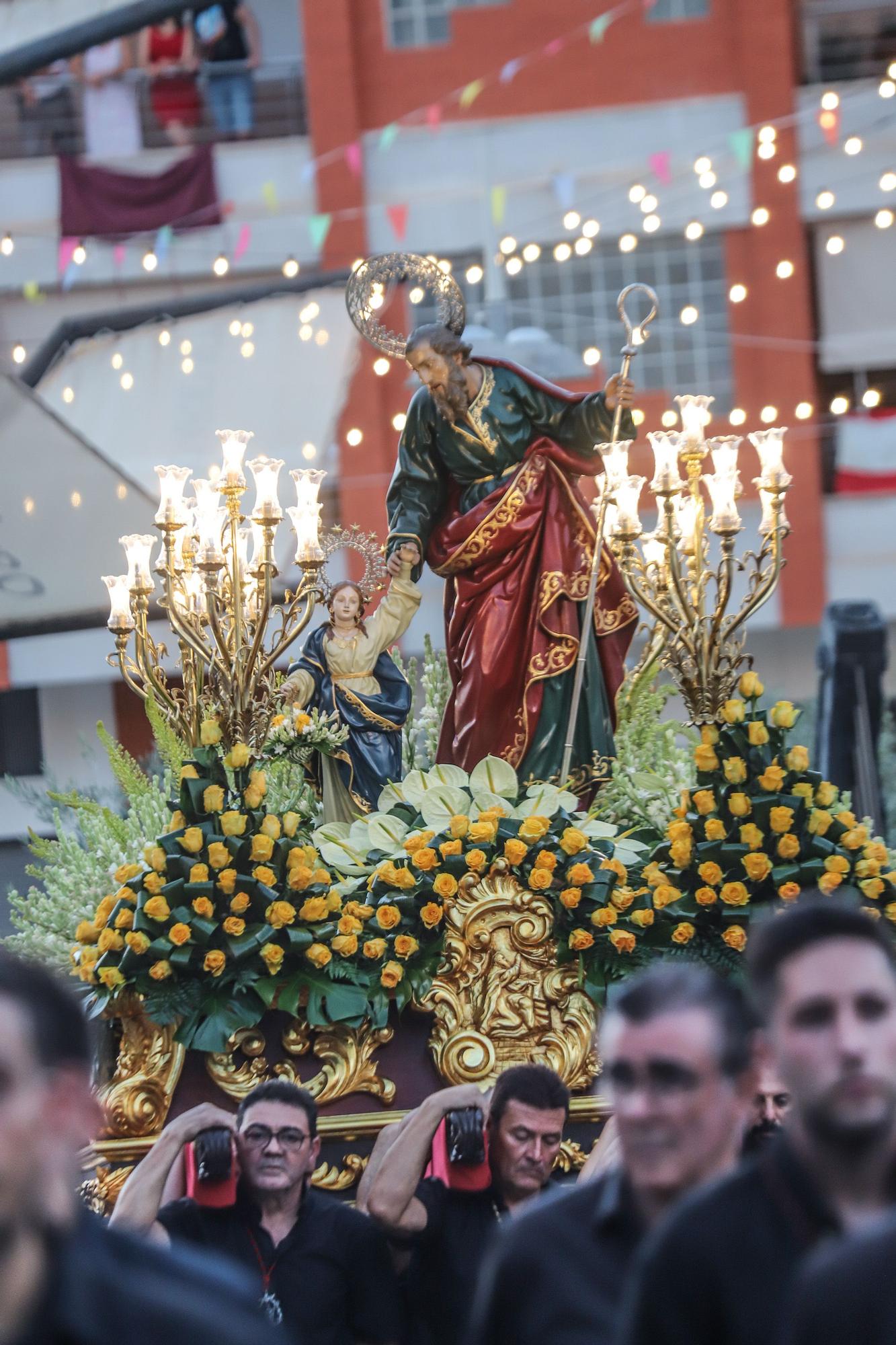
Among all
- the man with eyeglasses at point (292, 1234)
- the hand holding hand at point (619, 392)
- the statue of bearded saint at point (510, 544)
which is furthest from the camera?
the statue of bearded saint at point (510, 544)

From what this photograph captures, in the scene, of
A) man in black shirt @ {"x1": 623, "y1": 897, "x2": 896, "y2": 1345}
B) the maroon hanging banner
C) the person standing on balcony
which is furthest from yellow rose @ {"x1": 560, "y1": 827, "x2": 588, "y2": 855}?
the person standing on balcony

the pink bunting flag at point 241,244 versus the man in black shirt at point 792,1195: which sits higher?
the pink bunting flag at point 241,244

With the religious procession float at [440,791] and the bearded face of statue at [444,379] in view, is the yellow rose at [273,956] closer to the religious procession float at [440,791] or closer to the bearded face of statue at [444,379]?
the religious procession float at [440,791]

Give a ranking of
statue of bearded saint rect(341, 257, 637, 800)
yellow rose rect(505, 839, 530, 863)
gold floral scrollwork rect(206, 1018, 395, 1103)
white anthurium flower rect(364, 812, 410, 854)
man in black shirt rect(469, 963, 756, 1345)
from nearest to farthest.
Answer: man in black shirt rect(469, 963, 756, 1345)
gold floral scrollwork rect(206, 1018, 395, 1103)
yellow rose rect(505, 839, 530, 863)
white anthurium flower rect(364, 812, 410, 854)
statue of bearded saint rect(341, 257, 637, 800)

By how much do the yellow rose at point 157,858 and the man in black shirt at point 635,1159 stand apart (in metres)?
3.30

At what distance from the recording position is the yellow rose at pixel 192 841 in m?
5.74

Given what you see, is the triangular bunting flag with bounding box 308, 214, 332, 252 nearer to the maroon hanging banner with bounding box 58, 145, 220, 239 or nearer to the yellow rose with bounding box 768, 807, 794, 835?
the maroon hanging banner with bounding box 58, 145, 220, 239

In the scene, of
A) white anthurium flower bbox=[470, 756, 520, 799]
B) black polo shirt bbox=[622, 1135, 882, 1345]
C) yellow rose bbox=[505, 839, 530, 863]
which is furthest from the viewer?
white anthurium flower bbox=[470, 756, 520, 799]

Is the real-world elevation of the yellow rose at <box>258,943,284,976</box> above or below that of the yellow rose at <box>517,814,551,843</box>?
below

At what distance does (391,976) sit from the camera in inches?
224

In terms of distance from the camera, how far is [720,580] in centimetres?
682

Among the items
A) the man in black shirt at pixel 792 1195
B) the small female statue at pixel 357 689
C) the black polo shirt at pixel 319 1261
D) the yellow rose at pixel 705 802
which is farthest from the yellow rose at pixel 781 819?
the man in black shirt at pixel 792 1195

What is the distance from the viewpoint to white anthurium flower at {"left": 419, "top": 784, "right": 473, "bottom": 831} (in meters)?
6.30

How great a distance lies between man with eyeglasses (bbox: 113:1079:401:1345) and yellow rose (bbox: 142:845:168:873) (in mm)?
1539
